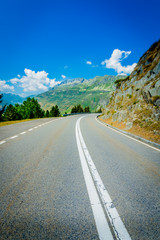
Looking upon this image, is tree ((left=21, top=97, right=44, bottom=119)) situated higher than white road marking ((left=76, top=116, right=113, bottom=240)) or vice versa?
tree ((left=21, top=97, right=44, bottom=119))

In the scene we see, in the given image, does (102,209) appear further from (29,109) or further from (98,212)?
(29,109)

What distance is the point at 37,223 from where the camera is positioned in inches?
60.4

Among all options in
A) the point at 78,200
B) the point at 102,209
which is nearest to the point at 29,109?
the point at 78,200

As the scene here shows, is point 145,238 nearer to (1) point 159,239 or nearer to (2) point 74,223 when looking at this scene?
(1) point 159,239

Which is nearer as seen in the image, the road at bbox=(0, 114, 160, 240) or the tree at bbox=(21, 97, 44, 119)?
the road at bbox=(0, 114, 160, 240)

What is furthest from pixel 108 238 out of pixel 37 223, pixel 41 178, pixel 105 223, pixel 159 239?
pixel 41 178

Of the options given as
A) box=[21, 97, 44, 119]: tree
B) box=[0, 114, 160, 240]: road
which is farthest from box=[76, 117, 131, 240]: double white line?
box=[21, 97, 44, 119]: tree

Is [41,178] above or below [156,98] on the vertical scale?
below

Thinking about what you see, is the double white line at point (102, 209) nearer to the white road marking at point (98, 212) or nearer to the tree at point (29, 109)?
the white road marking at point (98, 212)

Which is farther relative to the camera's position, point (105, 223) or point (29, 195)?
point (29, 195)

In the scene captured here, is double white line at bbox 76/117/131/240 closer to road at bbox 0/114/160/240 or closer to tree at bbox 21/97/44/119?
road at bbox 0/114/160/240

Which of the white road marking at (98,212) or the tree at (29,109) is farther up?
the tree at (29,109)

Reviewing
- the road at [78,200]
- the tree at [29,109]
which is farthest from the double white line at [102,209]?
the tree at [29,109]

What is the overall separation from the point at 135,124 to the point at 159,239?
11.0 m
